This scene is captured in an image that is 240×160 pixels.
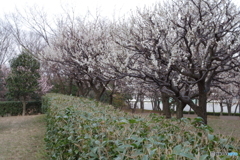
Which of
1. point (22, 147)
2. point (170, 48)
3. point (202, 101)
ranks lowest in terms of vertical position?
point (22, 147)

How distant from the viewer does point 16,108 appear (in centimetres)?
1639

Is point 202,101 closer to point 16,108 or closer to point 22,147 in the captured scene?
point 22,147

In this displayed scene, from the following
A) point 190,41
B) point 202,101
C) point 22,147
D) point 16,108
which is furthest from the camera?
point 16,108

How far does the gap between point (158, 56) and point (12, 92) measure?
A: 12070mm

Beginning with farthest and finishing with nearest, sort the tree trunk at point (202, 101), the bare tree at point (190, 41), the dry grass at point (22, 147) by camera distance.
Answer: the tree trunk at point (202, 101) → the dry grass at point (22, 147) → the bare tree at point (190, 41)

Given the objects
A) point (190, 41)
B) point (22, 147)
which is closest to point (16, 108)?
point (22, 147)

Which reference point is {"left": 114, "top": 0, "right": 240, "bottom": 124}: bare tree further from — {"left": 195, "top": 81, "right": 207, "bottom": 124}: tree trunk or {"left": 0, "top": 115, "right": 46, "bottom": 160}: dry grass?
{"left": 0, "top": 115, "right": 46, "bottom": 160}: dry grass

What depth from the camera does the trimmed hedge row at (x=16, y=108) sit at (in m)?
16.0

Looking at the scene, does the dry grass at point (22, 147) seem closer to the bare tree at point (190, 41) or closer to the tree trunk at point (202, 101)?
the bare tree at point (190, 41)

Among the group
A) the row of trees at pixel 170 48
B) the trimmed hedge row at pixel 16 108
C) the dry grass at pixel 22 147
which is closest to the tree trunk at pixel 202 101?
the row of trees at pixel 170 48

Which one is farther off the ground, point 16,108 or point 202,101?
point 202,101

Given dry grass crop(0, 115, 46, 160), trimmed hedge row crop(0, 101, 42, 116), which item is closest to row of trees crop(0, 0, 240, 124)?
dry grass crop(0, 115, 46, 160)

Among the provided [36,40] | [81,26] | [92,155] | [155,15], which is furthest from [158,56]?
[36,40]

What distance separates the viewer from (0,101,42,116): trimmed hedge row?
16047 mm
